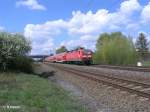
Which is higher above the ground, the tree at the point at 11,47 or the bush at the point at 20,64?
the tree at the point at 11,47

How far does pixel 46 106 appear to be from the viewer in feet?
45.3

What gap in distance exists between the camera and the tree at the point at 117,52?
235 ft

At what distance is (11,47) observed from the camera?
3572 cm

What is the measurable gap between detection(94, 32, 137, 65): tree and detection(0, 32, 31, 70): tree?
112 ft

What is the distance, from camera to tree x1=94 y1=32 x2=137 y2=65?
71562 millimetres

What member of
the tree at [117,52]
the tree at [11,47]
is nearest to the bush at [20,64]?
the tree at [11,47]

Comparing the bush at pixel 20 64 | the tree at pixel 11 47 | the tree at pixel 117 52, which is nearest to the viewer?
the tree at pixel 11 47

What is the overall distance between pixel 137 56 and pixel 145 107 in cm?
5898

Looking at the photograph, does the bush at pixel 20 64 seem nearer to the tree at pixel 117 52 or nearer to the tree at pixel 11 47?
the tree at pixel 11 47

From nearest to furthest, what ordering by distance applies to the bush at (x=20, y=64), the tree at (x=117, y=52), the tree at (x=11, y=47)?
the tree at (x=11, y=47), the bush at (x=20, y=64), the tree at (x=117, y=52)

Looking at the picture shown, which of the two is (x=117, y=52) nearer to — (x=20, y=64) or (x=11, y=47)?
(x=20, y=64)

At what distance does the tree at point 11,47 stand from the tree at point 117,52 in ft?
112

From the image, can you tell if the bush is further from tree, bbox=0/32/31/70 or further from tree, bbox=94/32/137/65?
tree, bbox=94/32/137/65

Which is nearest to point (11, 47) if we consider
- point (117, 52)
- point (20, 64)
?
point (20, 64)
